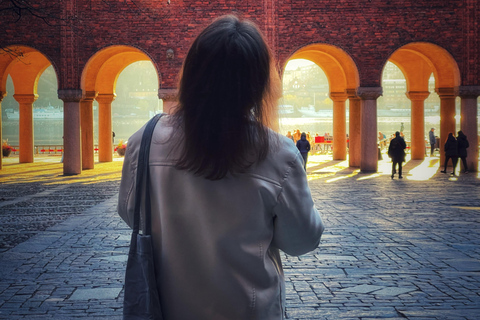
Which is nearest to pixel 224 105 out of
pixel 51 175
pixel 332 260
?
pixel 332 260

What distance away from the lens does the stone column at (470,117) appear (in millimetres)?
20000

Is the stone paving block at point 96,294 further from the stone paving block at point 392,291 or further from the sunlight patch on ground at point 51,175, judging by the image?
the sunlight patch on ground at point 51,175

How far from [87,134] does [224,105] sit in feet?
71.1

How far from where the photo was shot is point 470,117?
66.4ft

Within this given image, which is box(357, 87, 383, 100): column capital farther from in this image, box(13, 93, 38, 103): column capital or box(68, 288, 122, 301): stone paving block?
box(68, 288, 122, 301): stone paving block

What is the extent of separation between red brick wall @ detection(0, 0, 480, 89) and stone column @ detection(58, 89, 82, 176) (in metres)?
0.37

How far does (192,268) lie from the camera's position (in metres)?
1.87

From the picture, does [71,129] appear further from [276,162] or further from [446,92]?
[276,162]

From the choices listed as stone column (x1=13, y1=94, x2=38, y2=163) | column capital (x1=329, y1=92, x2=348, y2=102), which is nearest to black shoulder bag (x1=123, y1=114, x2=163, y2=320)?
column capital (x1=329, y1=92, x2=348, y2=102)

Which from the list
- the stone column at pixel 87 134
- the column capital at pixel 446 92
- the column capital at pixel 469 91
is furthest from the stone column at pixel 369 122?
the stone column at pixel 87 134

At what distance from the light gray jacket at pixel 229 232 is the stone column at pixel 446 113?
72.4 ft

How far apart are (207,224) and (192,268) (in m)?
0.16

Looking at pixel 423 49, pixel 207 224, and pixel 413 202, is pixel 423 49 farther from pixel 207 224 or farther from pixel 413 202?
pixel 207 224

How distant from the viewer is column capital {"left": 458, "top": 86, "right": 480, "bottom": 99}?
19938mm
